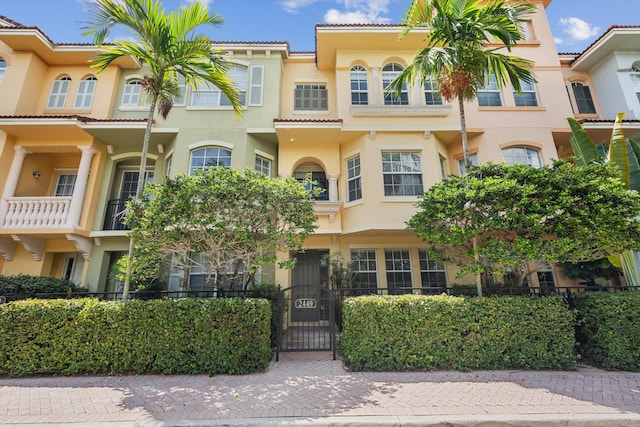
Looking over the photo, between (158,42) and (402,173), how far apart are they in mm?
9095

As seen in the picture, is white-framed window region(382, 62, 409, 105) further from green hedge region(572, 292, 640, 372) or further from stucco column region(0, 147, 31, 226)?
stucco column region(0, 147, 31, 226)

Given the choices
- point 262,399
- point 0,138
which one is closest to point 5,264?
point 0,138

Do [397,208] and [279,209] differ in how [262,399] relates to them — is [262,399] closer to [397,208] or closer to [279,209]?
[279,209]

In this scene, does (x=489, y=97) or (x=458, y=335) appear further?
(x=489, y=97)

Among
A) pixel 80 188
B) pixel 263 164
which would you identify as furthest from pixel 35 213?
pixel 263 164

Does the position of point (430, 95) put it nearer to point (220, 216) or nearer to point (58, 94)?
point (220, 216)

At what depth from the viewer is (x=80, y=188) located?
11.6 meters

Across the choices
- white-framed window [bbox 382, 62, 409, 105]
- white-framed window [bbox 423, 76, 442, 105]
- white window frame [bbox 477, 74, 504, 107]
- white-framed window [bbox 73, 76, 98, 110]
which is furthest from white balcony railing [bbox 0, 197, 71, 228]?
white window frame [bbox 477, 74, 504, 107]

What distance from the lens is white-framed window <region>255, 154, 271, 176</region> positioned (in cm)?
1248

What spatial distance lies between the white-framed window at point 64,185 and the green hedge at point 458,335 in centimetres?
1448

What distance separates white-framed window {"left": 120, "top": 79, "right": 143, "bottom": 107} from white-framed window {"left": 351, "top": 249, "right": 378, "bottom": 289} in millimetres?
12082

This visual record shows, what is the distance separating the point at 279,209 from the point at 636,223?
29.3ft

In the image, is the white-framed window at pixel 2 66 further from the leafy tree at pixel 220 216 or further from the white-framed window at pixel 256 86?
the leafy tree at pixel 220 216

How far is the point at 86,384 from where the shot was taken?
6.06m
